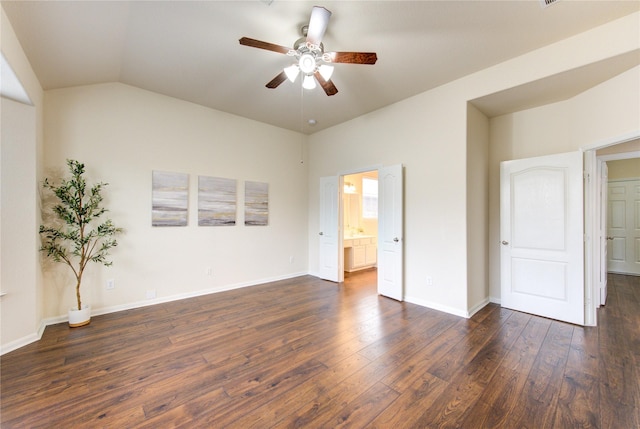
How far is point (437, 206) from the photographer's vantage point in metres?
3.69

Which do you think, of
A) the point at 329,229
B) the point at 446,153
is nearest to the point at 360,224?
the point at 329,229

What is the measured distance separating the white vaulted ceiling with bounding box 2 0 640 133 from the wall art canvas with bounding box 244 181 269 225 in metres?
1.79

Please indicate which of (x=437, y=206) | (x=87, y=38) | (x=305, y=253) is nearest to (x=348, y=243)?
(x=305, y=253)

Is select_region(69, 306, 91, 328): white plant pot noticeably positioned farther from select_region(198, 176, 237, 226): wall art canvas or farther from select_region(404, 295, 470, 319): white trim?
select_region(404, 295, 470, 319): white trim

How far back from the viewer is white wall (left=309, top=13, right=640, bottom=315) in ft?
9.93

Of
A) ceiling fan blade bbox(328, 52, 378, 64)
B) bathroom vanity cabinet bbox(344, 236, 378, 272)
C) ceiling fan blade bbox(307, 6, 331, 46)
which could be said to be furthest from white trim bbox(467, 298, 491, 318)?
ceiling fan blade bbox(307, 6, 331, 46)

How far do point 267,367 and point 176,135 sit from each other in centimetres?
364

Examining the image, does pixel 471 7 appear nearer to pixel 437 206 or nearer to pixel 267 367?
pixel 437 206

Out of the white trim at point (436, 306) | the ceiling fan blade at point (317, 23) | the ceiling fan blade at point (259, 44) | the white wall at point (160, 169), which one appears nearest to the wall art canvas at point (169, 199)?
the white wall at point (160, 169)

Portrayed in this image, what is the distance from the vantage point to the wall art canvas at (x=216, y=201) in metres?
4.29

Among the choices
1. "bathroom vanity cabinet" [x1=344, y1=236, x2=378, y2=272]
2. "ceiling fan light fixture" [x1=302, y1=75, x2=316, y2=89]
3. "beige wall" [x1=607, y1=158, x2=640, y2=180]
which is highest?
"ceiling fan light fixture" [x1=302, y1=75, x2=316, y2=89]

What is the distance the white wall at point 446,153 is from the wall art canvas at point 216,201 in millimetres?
2666

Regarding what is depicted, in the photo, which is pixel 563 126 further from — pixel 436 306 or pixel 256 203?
pixel 256 203

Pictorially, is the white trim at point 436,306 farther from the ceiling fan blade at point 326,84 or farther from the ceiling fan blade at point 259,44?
the ceiling fan blade at point 259,44
